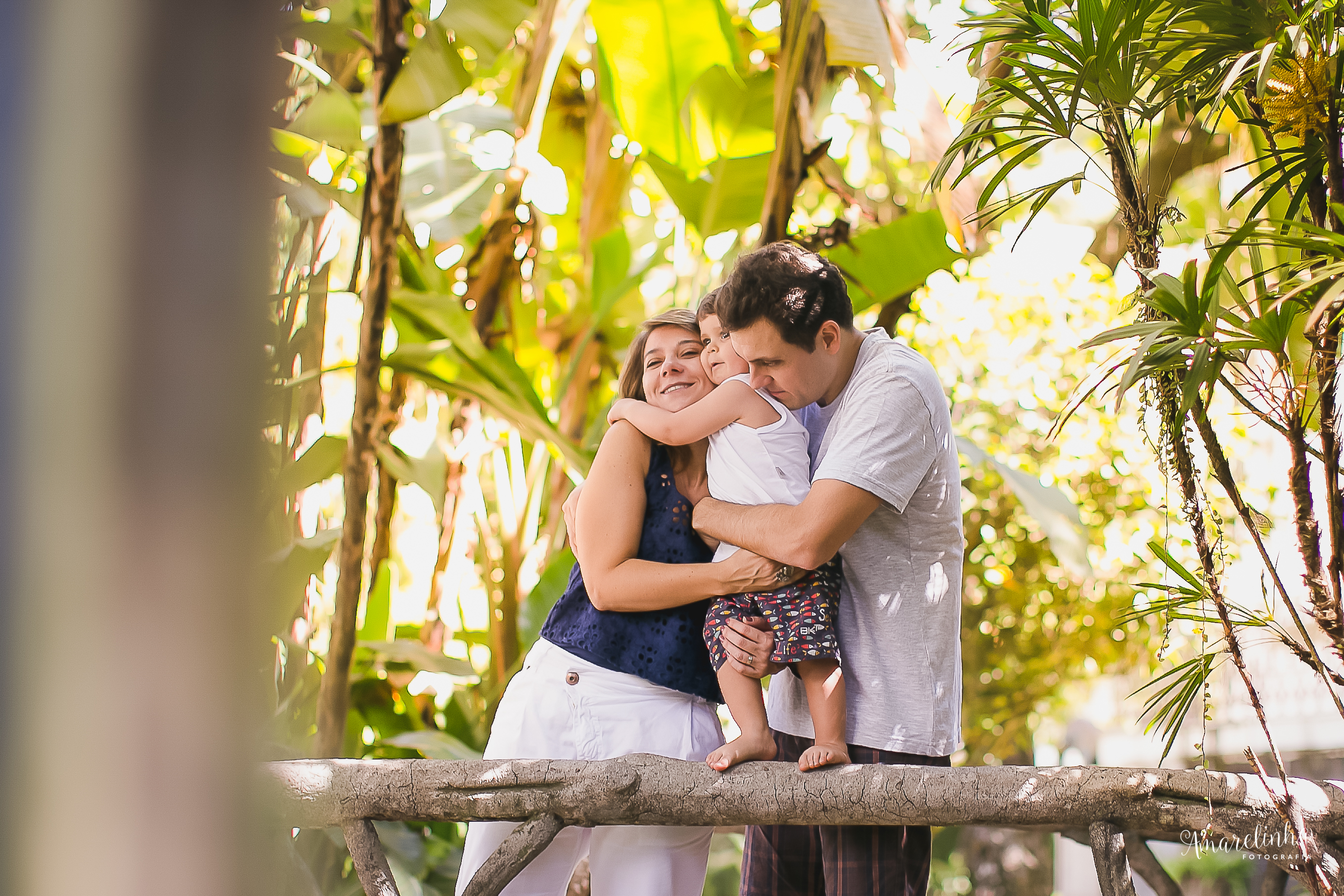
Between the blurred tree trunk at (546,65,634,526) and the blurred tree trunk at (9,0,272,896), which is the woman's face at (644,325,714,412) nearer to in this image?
the blurred tree trunk at (9,0,272,896)

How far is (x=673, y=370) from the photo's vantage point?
5.77 feet

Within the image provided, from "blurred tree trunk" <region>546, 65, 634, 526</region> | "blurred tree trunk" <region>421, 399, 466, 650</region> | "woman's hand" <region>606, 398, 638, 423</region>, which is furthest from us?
"blurred tree trunk" <region>546, 65, 634, 526</region>

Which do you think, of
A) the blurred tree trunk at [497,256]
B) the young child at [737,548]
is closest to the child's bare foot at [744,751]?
the young child at [737,548]

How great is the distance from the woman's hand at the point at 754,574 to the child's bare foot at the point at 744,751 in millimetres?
235

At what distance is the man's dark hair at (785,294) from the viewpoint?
151 cm

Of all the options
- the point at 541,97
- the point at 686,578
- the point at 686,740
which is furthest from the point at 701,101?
the point at 686,740

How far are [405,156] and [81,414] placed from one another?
313 cm

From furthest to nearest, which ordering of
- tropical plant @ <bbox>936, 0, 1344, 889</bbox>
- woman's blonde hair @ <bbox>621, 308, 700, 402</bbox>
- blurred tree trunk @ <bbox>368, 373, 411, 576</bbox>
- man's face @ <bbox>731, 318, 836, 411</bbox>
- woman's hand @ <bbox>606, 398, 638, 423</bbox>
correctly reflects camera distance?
blurred tree trunk @ <bbox>368, 373, 411, 576</bbox> < woman's blonde hair @ <bbox>621, 308, 700, 402</bbox> < woman's hand @ <bbox>606, 398, 638, 423</bbox> < man's face @ <bbox>731, 318, 836, 411</bbox> < tropical plant @ <bbox>936, 0, 1344, 889</bbox>

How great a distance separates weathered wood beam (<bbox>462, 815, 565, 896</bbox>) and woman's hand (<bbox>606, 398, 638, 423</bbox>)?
70 cm

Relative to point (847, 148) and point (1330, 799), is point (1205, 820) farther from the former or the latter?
point (847, 148)

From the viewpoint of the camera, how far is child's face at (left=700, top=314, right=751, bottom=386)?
1707 millimetres

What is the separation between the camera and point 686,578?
1515mm

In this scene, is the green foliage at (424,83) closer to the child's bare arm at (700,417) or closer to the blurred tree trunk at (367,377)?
the blurred tree trunk at (367,377)

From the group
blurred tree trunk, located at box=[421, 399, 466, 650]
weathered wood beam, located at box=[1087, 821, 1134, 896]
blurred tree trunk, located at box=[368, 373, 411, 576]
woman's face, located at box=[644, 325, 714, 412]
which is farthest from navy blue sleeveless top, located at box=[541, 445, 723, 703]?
blurred tree trunk, located at box=[421, 399, 466, 650]
